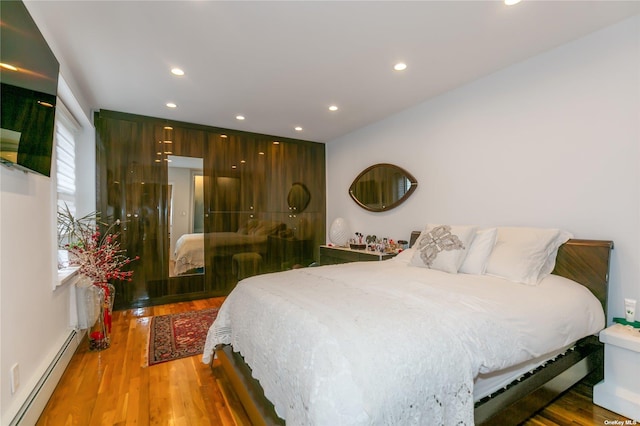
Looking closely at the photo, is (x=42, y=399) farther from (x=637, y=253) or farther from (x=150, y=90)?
(x=637, y=253)

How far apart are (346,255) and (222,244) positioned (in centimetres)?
185

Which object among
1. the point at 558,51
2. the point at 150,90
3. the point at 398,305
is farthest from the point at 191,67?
the point at 558,51

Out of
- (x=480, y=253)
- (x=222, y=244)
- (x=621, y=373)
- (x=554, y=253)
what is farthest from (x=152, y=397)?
(x=554, y=253)

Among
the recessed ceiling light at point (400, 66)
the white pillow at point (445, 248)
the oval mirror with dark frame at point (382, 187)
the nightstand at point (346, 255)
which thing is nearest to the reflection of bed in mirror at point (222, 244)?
the nightstand at point (346, 255)

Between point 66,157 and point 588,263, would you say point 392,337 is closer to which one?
point 588,263

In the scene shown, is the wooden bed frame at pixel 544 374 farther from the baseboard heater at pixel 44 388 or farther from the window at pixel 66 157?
the window at pixel 66 157

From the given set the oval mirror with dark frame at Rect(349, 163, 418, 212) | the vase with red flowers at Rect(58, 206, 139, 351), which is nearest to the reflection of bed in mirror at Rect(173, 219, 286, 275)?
the vase with red flowers at Rect(58, 206, 139, 351)

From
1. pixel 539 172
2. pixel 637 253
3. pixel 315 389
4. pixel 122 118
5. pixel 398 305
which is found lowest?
pixel 315 389

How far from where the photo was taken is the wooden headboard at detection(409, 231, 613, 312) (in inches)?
82.0

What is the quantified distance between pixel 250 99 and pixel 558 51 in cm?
290

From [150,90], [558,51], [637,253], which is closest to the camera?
[637,253]

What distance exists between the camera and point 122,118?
3.72 m

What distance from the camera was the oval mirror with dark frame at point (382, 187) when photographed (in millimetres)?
3752

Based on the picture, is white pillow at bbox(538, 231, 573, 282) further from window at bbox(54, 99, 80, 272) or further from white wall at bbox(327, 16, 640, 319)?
window at bbox(54, 99, 80, 272)
